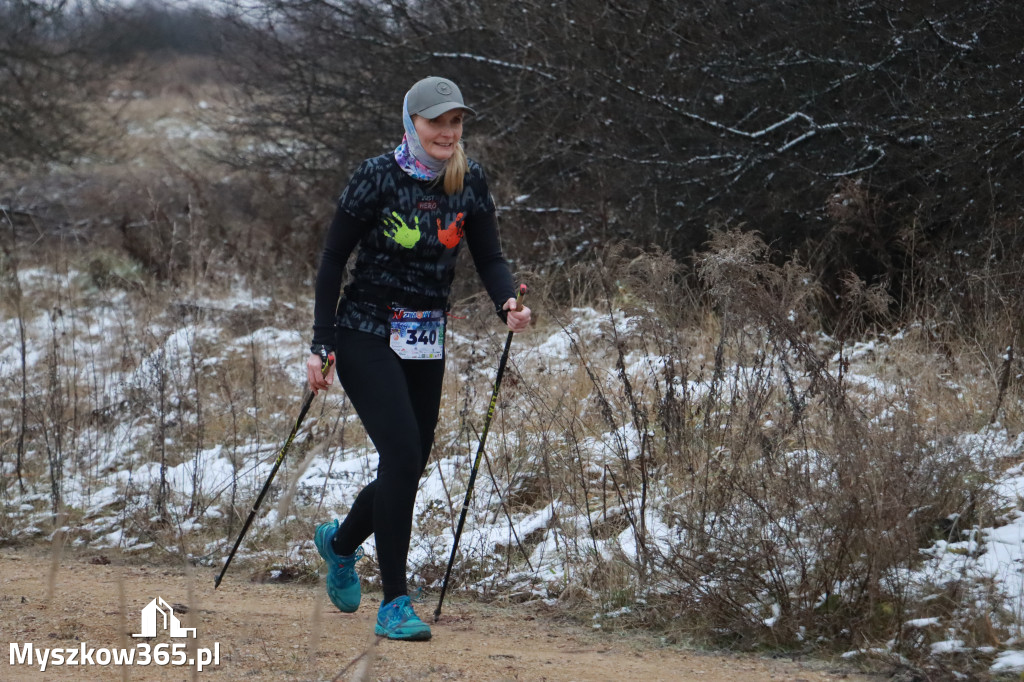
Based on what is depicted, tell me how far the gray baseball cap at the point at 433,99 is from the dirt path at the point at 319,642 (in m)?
1.74

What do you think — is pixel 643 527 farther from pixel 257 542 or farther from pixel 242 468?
pixel 242 468

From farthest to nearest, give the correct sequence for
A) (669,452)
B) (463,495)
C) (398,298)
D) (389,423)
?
(463,495) < (669,452) < (398,298) < (389,423)

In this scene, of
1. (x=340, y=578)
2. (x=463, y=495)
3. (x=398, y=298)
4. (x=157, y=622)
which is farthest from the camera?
(x=463, y=495)

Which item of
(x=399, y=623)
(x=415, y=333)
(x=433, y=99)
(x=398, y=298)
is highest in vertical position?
(x=433, y=99)

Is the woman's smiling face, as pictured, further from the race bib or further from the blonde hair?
the race bib

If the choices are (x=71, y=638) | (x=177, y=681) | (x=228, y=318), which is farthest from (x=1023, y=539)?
(x=228, y=318)

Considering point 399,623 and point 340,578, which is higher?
point 340,578

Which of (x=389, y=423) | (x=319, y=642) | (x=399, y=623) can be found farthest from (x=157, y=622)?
(x=389, y=423)

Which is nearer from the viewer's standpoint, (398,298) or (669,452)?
(398,298)

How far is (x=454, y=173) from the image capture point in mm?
4047

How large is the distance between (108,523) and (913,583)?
14.4 feet

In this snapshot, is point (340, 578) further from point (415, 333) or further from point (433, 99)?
point (433, 99)

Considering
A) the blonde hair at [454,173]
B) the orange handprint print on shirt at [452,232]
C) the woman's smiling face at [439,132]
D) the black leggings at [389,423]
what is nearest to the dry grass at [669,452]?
the black leggings at [389,423]

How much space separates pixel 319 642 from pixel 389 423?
36.2 inches
